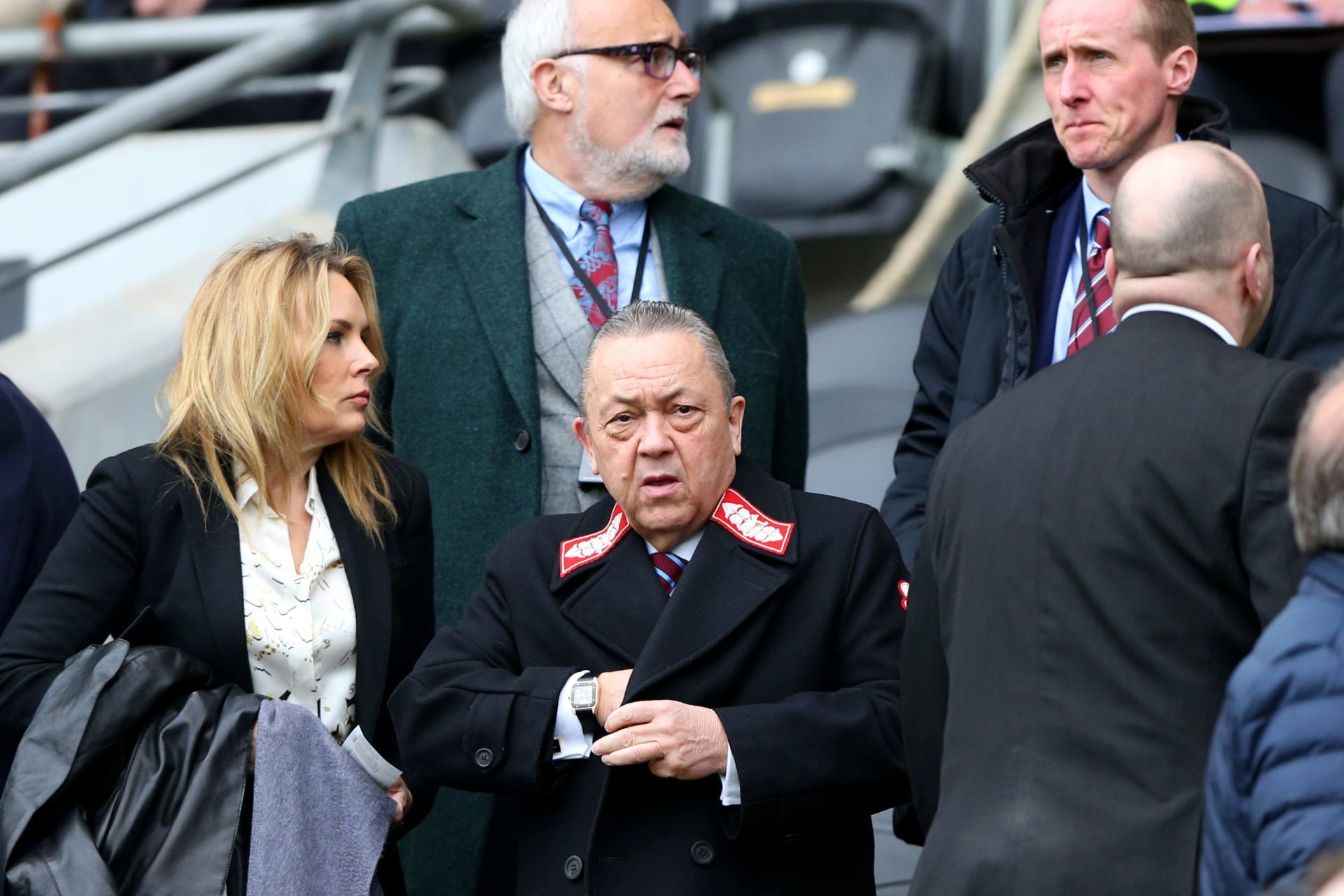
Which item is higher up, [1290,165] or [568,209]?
[568,209]

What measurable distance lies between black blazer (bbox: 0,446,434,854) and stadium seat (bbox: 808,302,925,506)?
2.36 m

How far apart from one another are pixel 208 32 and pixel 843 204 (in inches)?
78.0

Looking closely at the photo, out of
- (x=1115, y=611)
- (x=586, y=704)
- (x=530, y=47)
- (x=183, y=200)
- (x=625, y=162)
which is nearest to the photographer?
(x=1115, y=611)

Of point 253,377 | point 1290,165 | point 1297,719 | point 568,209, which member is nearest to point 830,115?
point 1290,165

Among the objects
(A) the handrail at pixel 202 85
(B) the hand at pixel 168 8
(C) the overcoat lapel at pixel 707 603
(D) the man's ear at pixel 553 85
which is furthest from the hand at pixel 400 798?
(B) the hand at pixel 168 8

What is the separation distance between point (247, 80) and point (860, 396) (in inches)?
72.1

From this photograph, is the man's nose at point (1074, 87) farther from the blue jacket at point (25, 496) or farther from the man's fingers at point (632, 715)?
the blue jacket at point (25, 496)

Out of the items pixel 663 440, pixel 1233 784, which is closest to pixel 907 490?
pixel 663 440

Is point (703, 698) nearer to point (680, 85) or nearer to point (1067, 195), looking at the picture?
point (1067, 195)

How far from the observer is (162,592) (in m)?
3.04

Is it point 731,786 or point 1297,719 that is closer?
point 1297,719

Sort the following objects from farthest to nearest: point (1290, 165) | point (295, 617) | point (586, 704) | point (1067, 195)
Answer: point (1290, 165) < point (1067, 195) < point (295, 617) < point (586, 704)

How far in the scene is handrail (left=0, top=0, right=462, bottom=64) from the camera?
5957 millimetres

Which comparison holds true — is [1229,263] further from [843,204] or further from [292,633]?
[843,204]
